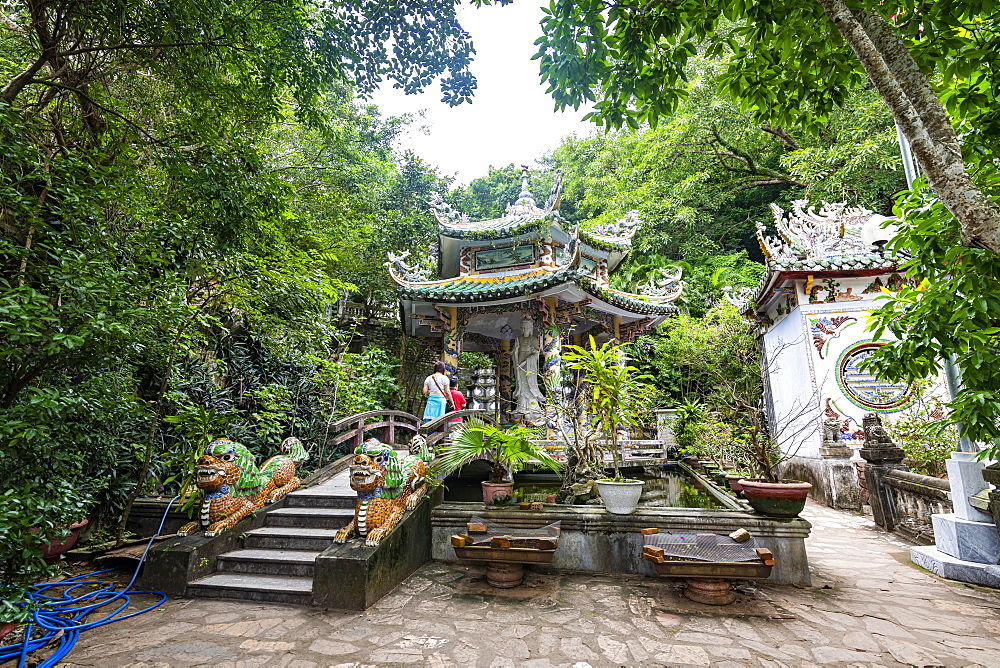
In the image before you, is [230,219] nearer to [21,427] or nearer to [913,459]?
[21,427]

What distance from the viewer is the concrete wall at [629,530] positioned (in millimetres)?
4734

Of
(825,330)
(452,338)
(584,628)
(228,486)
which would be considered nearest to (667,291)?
(825,330)

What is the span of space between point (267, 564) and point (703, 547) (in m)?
4.39

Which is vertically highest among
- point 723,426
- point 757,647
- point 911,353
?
point 911,353

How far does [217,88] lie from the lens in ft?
16.2

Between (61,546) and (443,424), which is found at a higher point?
(443,424)

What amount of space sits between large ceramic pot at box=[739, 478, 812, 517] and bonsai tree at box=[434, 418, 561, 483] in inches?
85.7

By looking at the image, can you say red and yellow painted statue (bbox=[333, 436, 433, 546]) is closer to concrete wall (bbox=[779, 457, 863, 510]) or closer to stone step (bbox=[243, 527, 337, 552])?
stone step (bbox=[243, 527, 337, 552])

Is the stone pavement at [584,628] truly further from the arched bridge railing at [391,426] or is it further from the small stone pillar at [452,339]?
the small stone pillar at [452,339]

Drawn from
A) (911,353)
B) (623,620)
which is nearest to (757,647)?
(623,620)

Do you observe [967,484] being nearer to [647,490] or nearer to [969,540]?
[969,540]

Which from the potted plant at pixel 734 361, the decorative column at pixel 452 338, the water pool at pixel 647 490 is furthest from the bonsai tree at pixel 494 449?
the potted plant at pixel 734 361

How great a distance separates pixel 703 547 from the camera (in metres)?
4.31

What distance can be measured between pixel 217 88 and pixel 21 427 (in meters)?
3.86
